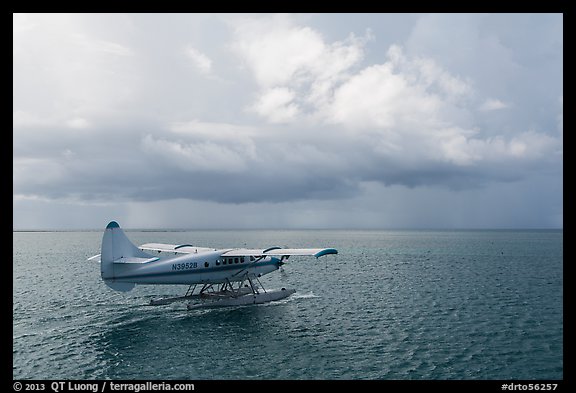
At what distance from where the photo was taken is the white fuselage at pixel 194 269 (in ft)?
113

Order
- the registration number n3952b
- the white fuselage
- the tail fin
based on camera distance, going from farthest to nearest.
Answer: the registration number n3952b
the white fuselage
the tail fin

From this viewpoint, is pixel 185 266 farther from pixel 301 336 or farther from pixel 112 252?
pixel 301 336

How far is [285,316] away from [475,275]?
45.7 metres

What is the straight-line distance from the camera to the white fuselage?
34375mm

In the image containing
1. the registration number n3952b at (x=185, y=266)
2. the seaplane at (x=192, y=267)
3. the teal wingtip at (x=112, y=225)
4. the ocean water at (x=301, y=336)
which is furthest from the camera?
the registration number n3952b at (x=185, y=266)

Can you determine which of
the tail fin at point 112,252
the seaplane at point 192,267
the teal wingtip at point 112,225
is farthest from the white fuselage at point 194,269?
the teal wingtip at point 112,225

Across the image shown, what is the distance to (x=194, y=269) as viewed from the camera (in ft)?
122

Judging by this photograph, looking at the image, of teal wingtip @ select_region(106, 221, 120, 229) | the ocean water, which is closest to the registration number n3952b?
the ocean water

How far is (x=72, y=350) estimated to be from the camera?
25.6m

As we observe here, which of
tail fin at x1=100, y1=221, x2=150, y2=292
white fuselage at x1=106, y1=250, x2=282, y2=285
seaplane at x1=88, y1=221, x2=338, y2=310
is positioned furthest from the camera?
white fuselage at x1=106, y1=250, x2=282, y2=285

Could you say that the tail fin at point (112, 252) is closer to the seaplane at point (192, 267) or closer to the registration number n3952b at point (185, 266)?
the seaplane at point (192, 267)

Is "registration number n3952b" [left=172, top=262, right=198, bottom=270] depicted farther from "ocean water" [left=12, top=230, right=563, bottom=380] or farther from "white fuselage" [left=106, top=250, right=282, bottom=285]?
"ocean water" [left=12, top=230, right=563, bottom=380]

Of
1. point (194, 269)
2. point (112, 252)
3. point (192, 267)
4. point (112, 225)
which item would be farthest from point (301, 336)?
point (112, 225)
